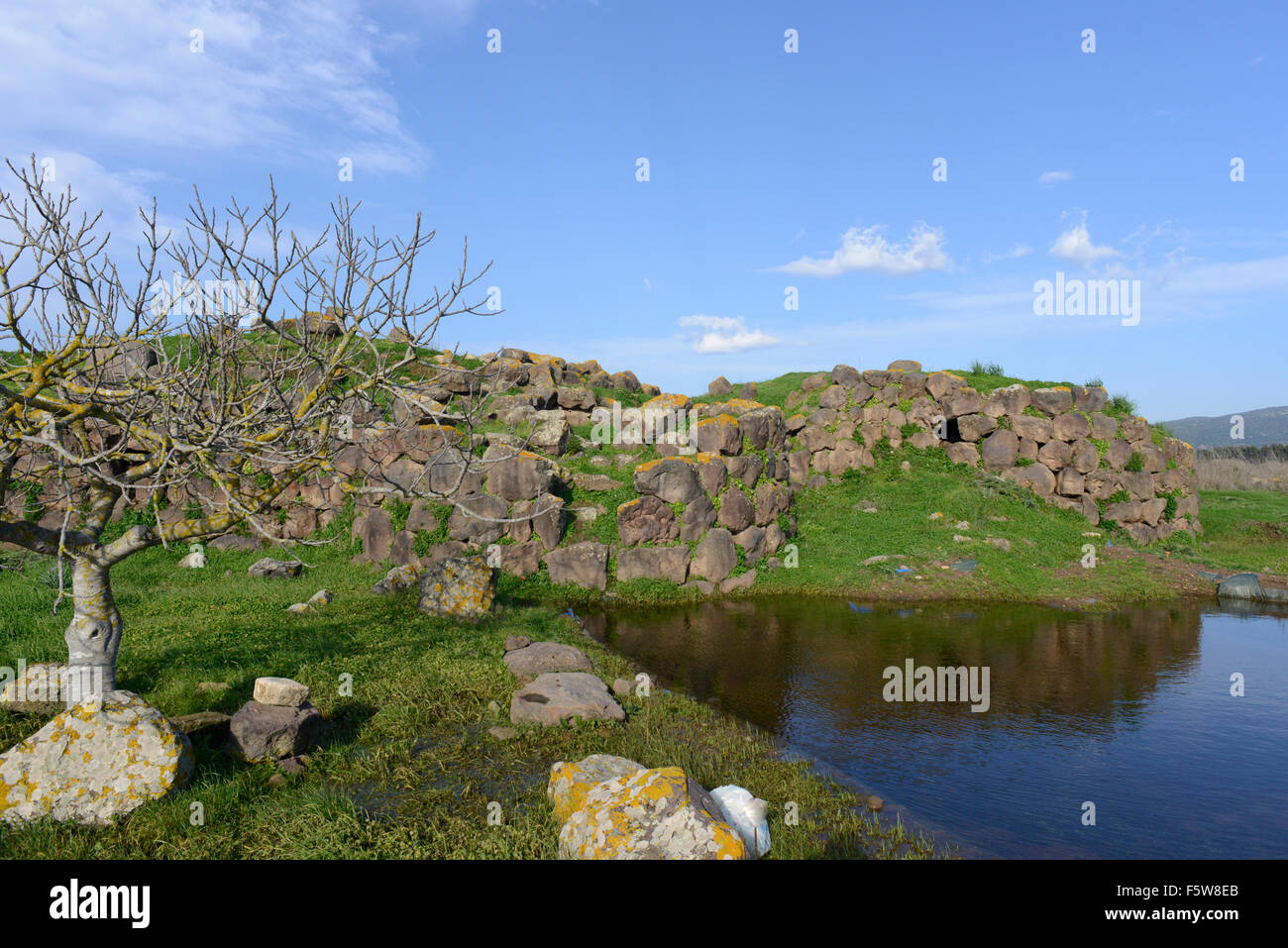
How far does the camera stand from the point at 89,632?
9.25 m

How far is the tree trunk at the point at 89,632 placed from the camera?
9.20 m

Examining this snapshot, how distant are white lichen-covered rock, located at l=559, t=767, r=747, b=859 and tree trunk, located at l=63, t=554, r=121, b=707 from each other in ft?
21.9

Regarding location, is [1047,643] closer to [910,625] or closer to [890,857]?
[910,625]

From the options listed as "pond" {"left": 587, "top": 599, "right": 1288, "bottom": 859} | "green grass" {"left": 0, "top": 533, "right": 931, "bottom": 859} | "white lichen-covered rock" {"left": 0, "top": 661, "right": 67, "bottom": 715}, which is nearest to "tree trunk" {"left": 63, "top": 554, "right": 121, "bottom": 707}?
"white lichen-covered rock" {"left": 0, "top": 661, "right": 67, "bottom": 715}

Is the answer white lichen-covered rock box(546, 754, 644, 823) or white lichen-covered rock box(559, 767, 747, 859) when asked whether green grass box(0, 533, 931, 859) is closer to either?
white lichen-covered rock box(546, 754, 644, 823)

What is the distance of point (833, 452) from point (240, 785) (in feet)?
93.5

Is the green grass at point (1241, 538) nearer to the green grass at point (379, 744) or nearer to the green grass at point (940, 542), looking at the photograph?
the green grass at point (940, 542)

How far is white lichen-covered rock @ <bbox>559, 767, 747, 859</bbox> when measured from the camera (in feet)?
21.4

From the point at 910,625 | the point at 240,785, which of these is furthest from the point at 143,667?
the point at 910,625

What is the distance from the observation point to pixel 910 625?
1858cm

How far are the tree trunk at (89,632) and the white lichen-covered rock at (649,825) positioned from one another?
6.68m

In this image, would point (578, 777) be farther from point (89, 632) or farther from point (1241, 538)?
point (1241, 538)

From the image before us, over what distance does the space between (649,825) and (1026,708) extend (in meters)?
9.36

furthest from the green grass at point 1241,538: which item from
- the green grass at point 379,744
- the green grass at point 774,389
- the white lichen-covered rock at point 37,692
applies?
the white lichen-covered rock at point 37,692
